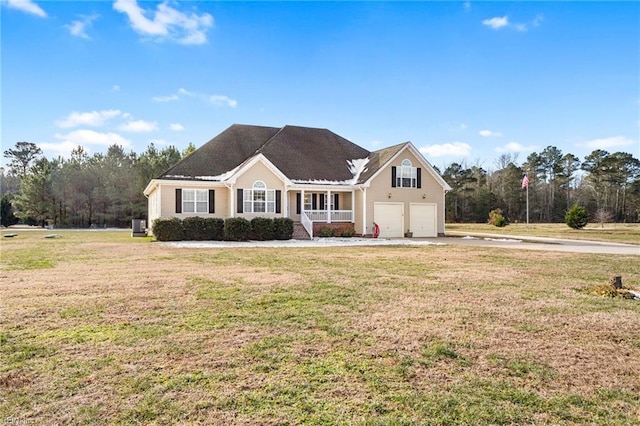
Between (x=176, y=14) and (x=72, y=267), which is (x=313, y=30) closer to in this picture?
(x=176, y=14)

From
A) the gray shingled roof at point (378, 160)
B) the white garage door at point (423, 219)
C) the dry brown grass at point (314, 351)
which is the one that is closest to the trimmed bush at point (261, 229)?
the gray shingled roof at point (378, 160)

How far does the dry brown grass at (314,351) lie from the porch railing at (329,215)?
15596 mm

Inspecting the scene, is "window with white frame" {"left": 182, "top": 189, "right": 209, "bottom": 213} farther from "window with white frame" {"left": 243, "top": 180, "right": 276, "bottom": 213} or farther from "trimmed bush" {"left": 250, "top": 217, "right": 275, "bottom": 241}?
"trimmed bush" {"left": 250, "top": 217, "right": 275, "bottom": 241}

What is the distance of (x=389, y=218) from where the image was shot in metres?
24.4

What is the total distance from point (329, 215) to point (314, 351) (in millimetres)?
19904

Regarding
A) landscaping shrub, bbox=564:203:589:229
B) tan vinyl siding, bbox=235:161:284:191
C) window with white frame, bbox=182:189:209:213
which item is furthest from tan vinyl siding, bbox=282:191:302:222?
landscaping shrub, bbox=564:203:589:229

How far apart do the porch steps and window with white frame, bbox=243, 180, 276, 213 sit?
1.64 m

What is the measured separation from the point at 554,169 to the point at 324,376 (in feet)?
204

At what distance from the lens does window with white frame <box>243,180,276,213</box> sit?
2219cm

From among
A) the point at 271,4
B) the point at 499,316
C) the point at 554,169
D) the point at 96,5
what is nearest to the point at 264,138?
the point at 271,4

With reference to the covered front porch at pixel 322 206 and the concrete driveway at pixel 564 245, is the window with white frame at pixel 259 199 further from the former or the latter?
the concrete driveway at pixel 564 245

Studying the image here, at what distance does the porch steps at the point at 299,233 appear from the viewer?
21763 millimetres

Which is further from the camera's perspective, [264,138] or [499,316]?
[264,138]

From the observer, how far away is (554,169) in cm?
5541
